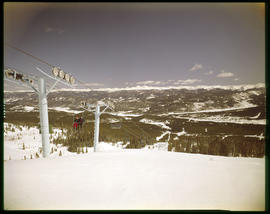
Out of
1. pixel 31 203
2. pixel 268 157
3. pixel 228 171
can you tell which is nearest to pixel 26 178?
pixel 31 203

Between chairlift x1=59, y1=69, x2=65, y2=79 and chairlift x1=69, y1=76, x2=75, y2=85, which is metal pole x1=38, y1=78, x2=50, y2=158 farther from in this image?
chairlift x1=69, y1=76, x2=75, y2=85

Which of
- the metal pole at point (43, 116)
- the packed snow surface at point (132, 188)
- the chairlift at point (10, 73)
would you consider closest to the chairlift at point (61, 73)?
the metal pole at point (43, 116)

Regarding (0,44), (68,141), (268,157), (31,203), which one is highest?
(0,44)

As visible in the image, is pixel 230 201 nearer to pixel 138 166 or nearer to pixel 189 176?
pixel 189 176

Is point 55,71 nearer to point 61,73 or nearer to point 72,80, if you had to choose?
point 61,73

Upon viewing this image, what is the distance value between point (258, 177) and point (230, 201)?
1.28m

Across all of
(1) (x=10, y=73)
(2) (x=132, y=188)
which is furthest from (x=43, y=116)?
(2) (x=132, y=188)

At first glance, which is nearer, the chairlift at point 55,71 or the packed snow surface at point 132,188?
the packed snow surface at point 132,188

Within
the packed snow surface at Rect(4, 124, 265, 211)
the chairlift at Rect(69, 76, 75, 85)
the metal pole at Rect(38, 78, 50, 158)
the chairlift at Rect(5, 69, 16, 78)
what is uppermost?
the chairlift at Rect(69, 76, 75, 85)

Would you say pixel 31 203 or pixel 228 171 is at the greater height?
pixel 228 171

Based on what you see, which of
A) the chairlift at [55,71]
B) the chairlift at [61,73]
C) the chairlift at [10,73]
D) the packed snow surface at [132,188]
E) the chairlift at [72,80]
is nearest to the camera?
the packed snow surface at [132,188]

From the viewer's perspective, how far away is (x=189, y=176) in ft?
8.73

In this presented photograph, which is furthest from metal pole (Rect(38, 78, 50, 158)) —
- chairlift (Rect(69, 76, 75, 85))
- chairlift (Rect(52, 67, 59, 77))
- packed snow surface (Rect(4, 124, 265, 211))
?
packed snow surface (Rect(4, 124, 265, 211))

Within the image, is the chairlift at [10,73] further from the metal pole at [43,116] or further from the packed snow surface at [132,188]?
the packed snow surface at [132,188]
